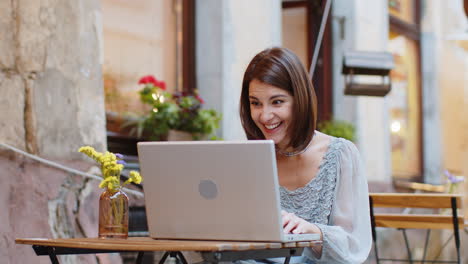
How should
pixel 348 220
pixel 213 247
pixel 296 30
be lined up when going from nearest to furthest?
1. pixel 213 247
2. pixel 348 220
3. pixel 296 30

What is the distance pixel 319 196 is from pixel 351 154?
0.63 feet

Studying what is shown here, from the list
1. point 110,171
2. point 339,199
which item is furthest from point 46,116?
point 339,199

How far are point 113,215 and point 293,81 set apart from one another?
2.66 ft

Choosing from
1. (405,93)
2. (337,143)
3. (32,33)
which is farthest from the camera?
(405,93)

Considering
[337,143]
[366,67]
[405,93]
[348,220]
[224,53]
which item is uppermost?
[224,53]

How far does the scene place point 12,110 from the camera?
3.93 metres

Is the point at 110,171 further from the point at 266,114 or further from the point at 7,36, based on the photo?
the point at 7,36

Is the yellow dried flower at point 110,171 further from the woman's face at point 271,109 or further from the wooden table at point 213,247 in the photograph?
the woman's face at point 271,109

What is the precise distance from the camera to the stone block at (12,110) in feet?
12.8

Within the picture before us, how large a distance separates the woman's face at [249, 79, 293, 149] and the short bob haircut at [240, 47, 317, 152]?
2 centimetres

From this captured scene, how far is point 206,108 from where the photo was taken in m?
6.46

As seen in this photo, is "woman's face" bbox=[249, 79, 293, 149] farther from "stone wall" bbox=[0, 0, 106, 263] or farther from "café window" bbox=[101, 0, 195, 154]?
"café window" bbox=[101, 0, 195, 154]

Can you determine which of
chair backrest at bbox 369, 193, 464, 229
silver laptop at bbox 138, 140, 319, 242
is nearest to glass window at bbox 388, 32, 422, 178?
chair backrest at bbox 369, 193, 464, 229

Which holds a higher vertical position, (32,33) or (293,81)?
(32,33)
